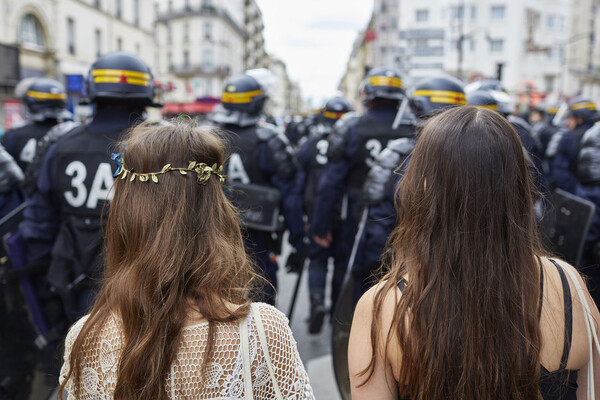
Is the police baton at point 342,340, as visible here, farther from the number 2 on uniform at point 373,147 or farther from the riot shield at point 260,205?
the number 2 on uniform at point 373,147

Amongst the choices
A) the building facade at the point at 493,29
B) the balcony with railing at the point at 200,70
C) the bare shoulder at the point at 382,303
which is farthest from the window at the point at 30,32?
the balcony with railing at the point at 200,70

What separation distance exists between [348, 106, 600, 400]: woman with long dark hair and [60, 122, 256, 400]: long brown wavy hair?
436 mm

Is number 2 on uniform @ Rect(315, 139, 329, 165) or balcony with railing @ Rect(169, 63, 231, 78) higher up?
balcony with railing @ Rect(169, 63, 231, 78)

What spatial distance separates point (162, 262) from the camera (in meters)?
1.46

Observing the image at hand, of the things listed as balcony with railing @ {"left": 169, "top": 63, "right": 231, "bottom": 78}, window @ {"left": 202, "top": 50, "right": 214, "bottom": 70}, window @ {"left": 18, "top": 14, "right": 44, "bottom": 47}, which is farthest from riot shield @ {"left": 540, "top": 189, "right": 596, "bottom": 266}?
window @ {"left": 202, "top": 50, "right": 214, "bottom": 70}

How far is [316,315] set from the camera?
16.9ft

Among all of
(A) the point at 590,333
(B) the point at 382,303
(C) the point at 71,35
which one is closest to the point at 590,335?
(A) the point at 590,333

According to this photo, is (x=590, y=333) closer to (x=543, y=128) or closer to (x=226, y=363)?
(x=226, y=363)

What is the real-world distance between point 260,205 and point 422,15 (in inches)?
1705

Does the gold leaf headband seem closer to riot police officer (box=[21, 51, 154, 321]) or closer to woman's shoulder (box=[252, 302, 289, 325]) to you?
woman's shoulder (box=[252, 302, 289, 325])

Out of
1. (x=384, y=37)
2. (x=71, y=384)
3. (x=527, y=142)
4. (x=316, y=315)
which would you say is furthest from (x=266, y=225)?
(x=384, y=37)

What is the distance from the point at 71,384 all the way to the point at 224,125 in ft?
11.2

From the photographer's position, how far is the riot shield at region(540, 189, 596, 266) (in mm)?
3496

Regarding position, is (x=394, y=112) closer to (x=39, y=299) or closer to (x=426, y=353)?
(x=39, y=299)
